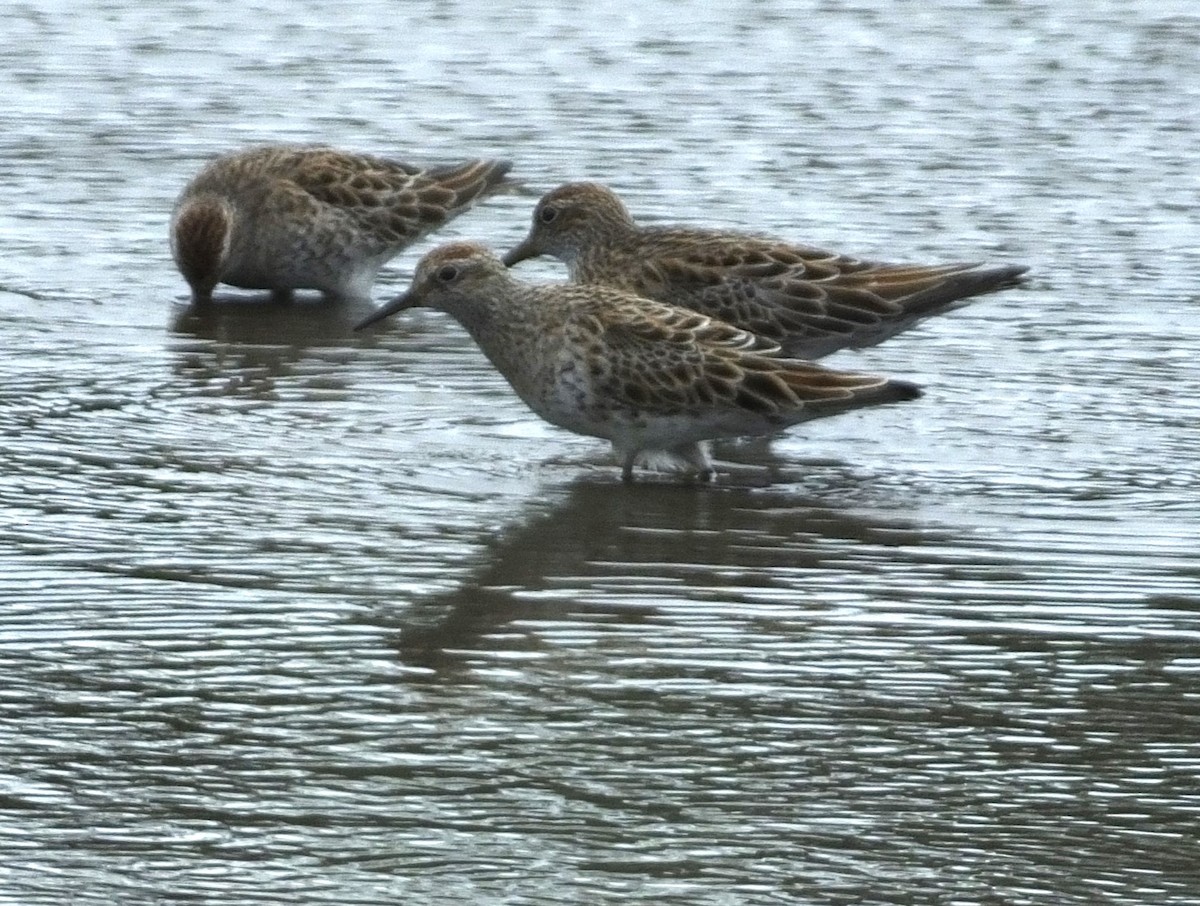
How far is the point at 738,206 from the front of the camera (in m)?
14.4

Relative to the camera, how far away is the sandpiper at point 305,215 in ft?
42.8

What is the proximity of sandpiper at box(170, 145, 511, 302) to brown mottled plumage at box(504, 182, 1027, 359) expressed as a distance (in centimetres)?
254

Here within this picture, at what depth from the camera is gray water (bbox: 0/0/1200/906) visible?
6.07 m

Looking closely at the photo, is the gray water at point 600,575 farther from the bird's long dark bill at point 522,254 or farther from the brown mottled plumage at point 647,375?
the bird's long dark bill at point 522,254

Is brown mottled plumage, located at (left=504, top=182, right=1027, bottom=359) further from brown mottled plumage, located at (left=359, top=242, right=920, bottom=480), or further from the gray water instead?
brown mottled plumage, located at (left=359, top=242, right=920, bottom=480)

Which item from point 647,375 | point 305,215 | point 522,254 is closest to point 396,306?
point 647,375

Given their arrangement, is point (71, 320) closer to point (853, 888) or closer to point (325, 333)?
point (325, 333)

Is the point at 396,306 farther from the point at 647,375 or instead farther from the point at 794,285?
the point at 794,285

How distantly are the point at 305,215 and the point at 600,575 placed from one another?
571 centimetres

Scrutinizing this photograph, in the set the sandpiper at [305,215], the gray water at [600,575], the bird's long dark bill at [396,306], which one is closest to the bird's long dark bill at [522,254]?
the gray water at [600,575]

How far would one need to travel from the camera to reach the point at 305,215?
13.6 meters

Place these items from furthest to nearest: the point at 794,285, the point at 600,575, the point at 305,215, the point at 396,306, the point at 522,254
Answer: the point at 305,215 → the point at 522,254 → the point at 794,285 → the point at 396,306 → the point at 600,575

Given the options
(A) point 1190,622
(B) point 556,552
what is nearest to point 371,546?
(B) point 556,552

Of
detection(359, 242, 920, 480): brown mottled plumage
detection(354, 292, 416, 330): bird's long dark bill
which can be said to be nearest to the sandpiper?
detection(354, 292, 416, 330): bird's long dark bill
